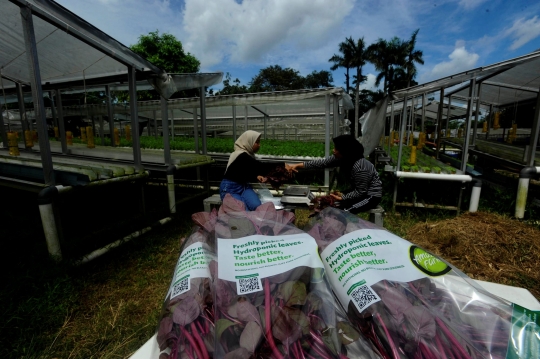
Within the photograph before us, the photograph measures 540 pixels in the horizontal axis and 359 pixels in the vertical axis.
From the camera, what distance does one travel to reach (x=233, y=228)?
1058 mm

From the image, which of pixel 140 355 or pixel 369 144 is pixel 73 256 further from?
pixel 369 144

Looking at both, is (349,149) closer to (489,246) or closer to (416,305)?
(489,246)

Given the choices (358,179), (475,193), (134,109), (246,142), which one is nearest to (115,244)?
(134,109)

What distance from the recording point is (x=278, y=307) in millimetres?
775

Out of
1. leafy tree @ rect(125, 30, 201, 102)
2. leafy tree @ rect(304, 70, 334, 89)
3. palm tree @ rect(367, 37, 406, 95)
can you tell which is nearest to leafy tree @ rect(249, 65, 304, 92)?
leafy tree @ rect(304, 70, 334, 89)

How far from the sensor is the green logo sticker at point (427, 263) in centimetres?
93

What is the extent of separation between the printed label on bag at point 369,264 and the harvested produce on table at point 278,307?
78 mm

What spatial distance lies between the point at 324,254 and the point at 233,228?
1.18ft

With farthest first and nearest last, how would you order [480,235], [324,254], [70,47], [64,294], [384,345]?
[70,47], [480,235], [64,294], [324,254], [384,345]

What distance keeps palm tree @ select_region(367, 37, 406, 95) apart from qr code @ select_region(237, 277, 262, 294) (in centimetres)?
3779

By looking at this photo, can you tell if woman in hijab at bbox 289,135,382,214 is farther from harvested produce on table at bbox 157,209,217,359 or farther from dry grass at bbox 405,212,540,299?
harvested produce on table at bbox 157,209,217,359

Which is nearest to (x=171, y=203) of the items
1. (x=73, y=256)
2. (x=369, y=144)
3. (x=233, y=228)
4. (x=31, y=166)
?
(x=73, y=256)

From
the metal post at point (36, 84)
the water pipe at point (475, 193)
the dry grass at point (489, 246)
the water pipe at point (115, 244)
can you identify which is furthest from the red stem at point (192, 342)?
the water pipe at point (475, 193)

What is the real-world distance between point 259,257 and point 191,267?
25 centimetres
